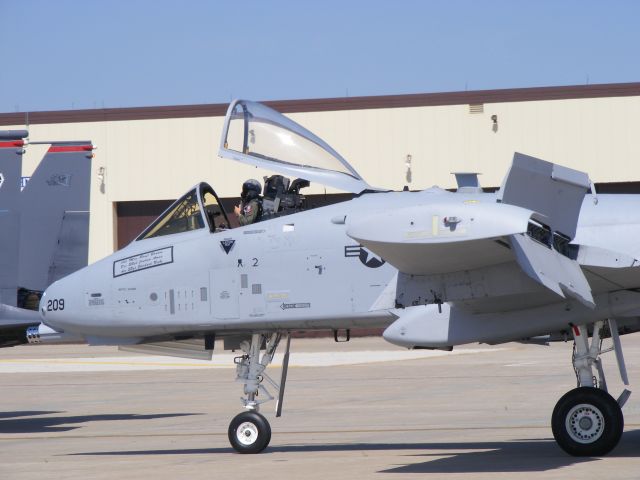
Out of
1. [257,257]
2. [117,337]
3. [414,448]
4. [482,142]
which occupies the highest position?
[482,142]

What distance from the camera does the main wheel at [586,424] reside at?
1165cm

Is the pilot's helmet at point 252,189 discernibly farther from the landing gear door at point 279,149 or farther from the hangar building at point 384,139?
the hangar building at point 384,139

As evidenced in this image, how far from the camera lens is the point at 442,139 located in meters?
37.7

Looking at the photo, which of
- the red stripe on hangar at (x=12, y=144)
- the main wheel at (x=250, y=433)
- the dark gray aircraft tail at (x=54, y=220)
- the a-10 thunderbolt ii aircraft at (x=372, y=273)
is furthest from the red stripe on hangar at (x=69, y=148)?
the main wheel at (x=250, y=433)

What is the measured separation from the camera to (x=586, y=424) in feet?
38.5

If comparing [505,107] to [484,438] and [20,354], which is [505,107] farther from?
[484,438]

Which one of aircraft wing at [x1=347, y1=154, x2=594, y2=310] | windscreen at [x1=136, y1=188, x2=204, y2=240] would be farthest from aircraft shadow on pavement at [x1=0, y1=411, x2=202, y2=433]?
aircraft wing at [x1=347, y1=154, x2=594, y2=310]

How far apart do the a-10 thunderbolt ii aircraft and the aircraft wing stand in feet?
0.05

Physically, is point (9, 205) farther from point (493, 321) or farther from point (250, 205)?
point (493, 321)

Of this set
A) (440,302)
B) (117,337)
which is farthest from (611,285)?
(117,337)

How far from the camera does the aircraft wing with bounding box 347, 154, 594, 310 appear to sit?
10.1m

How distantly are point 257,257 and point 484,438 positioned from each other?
3812 mm

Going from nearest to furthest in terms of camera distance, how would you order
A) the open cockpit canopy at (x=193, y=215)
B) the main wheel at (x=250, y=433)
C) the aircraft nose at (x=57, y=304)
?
the main wheel at (x=250, y=433), the open cockpit canopy at (x=193, y=215), the aircraft nose at (x=57, y=304)

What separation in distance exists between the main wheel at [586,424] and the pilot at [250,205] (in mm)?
3993
